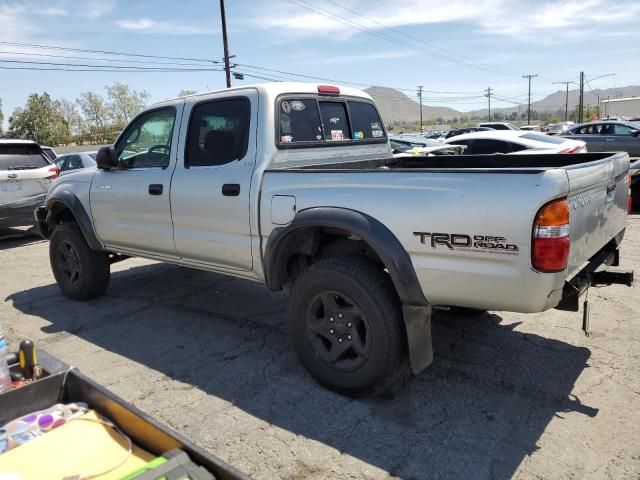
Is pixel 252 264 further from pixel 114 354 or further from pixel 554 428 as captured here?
pixel 554 428

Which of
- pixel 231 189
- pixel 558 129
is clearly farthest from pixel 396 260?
pixel 558 129

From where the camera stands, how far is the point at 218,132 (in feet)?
13.7

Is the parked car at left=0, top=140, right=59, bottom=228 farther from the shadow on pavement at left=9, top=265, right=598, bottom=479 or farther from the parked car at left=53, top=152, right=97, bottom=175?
the shadow on pavement at left=9, top=265, right=598, bottom=479

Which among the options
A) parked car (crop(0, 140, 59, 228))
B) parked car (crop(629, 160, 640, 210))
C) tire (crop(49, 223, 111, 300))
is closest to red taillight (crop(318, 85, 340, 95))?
tire (crop(49, 223, 111, 300))

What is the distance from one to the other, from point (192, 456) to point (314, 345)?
1.67m

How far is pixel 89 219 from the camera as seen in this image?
530cm

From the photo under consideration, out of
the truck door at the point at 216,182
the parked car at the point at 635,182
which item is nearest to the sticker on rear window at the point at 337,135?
the truck door at the point at 216,182

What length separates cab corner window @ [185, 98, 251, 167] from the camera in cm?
400

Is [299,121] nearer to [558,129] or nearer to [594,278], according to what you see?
[594,278]

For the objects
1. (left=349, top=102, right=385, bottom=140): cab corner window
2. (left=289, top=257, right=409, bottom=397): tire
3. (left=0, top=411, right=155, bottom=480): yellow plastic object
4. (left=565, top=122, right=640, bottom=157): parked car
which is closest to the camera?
(left=0, top=411, right=155, bottom=480): yellow plastic object

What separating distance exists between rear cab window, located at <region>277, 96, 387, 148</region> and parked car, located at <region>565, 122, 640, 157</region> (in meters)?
13.7

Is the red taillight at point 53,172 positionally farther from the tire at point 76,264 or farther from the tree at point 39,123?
the tree at point 39,123

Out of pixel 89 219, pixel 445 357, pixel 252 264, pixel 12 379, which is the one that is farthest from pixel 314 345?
pixel 89 219

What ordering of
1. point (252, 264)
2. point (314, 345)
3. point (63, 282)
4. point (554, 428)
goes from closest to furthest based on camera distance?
1. point (554, 428)
2. point (314, 345)
3. point (252, 264)
4. point (63, 282)
